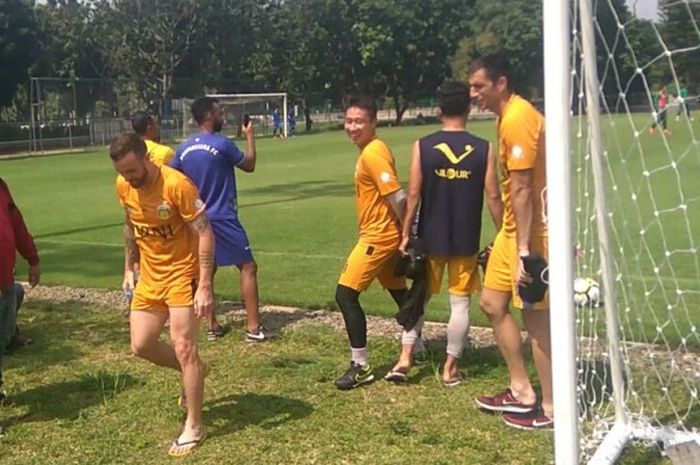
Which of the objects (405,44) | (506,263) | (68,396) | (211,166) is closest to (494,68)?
(506,263)

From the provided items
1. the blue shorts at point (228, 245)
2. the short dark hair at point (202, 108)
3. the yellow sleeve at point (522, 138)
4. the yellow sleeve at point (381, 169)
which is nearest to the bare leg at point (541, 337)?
the yellow sleeve at point (522, 138)

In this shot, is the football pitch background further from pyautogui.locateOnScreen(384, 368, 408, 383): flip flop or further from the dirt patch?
the dirt patch

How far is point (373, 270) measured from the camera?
5.93 metres

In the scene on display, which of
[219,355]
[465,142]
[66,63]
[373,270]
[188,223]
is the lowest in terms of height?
[219,355]

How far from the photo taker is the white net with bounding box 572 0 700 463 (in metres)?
4.50

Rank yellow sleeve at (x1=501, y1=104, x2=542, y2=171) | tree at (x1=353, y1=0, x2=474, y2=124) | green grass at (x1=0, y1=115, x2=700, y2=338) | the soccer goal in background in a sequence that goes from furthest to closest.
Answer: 1. tree at (x1=353, y1=0, x2=474, y2=124)
2. green grass at (x1=0, y1=115, x2=700, y2=338)
3. yellow sleeve at (x1=501, y1=104, x2=542, y2=171)
4. the soccer goal in background

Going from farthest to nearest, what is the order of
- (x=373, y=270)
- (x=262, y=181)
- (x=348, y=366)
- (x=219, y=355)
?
(x=262, y=181)
(x=219, y=355)
(x=348, y=366)
(x=373, y=270)

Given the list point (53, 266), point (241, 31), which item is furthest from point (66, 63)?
point (53, 266)

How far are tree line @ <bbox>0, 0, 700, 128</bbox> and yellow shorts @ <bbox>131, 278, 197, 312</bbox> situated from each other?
35.5 m

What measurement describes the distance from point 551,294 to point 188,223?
7.13ft

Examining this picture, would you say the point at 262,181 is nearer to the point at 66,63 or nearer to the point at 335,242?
the point at 335,242

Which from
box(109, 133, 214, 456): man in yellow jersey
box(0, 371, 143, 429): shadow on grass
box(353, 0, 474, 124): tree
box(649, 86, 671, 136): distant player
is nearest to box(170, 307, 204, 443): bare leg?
box(109, 133, 214, 456): man in yellow jersey

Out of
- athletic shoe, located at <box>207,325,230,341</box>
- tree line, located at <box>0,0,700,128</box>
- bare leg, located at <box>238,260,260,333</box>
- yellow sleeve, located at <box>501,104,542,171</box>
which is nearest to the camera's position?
yellow sleeve, located at <box>501,104,542,171</box>

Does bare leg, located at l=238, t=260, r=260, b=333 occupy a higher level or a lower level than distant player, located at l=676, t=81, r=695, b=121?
lower
